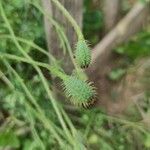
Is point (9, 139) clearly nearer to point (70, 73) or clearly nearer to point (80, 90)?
point (70, 73)

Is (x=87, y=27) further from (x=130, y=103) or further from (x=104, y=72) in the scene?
(x=130, y=103)

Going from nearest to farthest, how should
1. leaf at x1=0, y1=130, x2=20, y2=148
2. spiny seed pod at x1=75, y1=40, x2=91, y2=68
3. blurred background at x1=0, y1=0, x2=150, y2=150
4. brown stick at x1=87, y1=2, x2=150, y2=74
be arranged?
1. spiny seed pod at x1=75, y1=40, x2=91, y2=68
2. blurred background at x1=0, y1=0, x2=150, y2=150
3. leaf at x1=0, y1=130, x2=20, y2=148
4. brown stick at x1=87, y1=2, x2=150, y2=74

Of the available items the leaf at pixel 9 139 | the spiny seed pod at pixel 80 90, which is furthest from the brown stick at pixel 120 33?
the spiny seed pod at pixel 80 90

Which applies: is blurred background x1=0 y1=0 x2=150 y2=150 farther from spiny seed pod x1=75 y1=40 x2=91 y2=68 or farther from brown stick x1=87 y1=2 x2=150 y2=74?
spiny seed pod x1=75 y1=40 x2=91 y2=68

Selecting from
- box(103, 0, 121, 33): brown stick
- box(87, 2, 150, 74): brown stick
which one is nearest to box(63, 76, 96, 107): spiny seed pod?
box(87, 2, 150, 74): brown stick

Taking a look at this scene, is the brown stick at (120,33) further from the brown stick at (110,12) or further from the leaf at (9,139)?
the leaf at (9,139)

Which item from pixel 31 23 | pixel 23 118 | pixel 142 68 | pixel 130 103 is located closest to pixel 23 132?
pixel 23 118

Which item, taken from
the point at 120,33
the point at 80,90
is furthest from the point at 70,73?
the point at 80,90

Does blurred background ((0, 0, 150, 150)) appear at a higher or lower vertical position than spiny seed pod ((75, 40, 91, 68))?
lower
